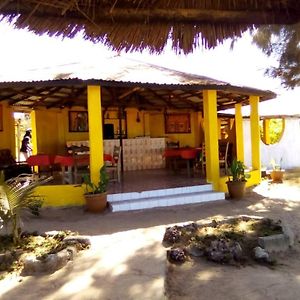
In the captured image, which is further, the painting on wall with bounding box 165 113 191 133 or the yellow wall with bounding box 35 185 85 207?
the painting on wall with bounding box 165 113 191 133

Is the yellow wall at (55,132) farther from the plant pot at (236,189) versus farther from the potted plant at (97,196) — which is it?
the plant pot at (236,189)

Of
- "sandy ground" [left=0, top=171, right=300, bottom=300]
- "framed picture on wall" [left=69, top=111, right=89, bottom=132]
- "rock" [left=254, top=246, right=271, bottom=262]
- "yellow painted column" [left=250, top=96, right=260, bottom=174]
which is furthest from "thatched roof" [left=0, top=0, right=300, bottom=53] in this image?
"framed picture on wall" [left=69, top=111, right=89, bottom=132]

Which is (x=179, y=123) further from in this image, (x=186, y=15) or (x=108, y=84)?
(x=186, y=15)

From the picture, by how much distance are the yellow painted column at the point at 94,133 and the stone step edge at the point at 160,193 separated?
63 cm

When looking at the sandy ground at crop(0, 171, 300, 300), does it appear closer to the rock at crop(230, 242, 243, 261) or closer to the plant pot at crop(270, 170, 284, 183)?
the rock at crop(230, 242, 243, 261)

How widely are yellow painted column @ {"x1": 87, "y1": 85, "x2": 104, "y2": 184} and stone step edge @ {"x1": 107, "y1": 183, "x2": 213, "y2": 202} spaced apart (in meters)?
0.63

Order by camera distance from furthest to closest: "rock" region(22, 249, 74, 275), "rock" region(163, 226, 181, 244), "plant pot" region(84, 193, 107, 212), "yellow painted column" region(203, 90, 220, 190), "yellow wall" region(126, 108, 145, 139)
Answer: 1. "yellow wall" region(126, 108, 145, 139)
2. "yellow painted column" region(203, 90, 220, 190)
3. "plant pot" region(84, 193, 107, 212)
4. "rock" region(163, 226, 181, 244)
5. "rock" region(22, 249, 74, 275)

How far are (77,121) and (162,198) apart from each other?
7361 millimetres

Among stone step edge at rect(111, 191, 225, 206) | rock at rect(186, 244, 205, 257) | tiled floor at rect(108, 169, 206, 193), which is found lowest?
rock at rect(186, 244, 205, 257)

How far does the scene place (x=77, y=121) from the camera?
15.5 meters

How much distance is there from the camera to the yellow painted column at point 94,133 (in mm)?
9258

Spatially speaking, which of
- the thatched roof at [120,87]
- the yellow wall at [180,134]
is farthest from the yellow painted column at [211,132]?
the yellow wall at [180,134]

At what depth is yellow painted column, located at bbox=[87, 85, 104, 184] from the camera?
30.4 feet

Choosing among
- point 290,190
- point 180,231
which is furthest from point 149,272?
point 290,190
